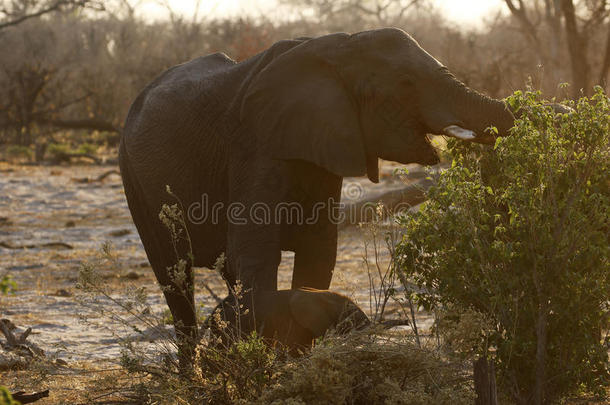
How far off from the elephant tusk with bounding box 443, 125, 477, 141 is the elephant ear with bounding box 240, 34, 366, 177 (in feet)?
1.37

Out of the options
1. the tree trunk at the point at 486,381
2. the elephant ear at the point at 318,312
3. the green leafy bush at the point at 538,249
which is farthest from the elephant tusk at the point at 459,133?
the tree trunk at the point at 486,381

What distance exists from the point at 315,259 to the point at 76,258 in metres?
6.31

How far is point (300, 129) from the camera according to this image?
490 centimetres

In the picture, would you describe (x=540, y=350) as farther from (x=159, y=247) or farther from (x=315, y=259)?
(x=159, y=247)

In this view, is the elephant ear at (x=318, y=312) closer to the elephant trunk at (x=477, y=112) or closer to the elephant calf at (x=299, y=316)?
the elephant calf at (x=299, y=316)

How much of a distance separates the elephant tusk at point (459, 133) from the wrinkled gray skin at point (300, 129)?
0.9 inches

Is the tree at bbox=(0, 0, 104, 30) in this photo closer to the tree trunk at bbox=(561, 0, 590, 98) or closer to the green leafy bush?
the tree trunk at bbox=(561, 0, 590, 98)

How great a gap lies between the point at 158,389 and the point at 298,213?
1199mm

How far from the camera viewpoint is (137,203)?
241 inches

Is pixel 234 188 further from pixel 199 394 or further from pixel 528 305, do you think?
pixel 528 305

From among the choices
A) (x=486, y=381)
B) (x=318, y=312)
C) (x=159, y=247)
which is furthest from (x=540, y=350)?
(x=159, y=247)

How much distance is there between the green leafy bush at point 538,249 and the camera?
421 centimetres

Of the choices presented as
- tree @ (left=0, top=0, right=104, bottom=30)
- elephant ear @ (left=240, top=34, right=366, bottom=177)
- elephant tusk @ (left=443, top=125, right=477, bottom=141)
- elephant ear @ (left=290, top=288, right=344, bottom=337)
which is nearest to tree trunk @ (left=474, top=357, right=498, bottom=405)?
elephant ear @ (left=290, top=288, right=344, bottom=337)

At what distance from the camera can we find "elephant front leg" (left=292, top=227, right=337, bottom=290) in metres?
5.23
